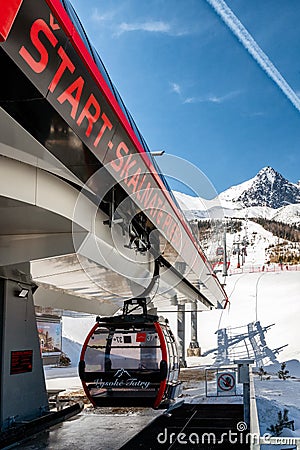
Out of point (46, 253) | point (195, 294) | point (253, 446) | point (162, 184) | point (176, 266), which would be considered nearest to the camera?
point (253, 446)

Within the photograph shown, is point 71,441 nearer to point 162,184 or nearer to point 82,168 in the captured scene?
point 162,184

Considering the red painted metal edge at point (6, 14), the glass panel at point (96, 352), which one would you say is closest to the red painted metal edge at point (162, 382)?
the glass panel at point (96, 352)

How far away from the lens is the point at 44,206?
675 cm

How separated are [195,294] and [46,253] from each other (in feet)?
49.3

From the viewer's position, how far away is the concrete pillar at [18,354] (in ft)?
34.8

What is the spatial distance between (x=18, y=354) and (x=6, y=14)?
31.3 ft

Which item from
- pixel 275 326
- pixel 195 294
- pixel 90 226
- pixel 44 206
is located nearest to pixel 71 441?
pixel 90 226

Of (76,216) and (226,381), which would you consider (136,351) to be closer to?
(76,216)

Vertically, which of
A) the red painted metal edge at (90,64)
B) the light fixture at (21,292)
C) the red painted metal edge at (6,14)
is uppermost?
the red painted metal edge at (90,64)

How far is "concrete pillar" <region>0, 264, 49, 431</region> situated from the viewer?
10609mm

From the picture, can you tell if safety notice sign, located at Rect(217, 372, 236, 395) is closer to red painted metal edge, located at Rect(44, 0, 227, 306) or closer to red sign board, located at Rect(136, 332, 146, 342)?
red sign board, located at Rect(136, 332, 146, 342)

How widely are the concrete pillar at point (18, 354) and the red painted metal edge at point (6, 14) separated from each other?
27.1 feet

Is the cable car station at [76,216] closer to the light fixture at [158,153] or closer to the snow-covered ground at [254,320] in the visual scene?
the light fixture at [158,153]

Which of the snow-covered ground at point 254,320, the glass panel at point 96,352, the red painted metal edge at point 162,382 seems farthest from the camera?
the snow-covered ground at point 254,320
